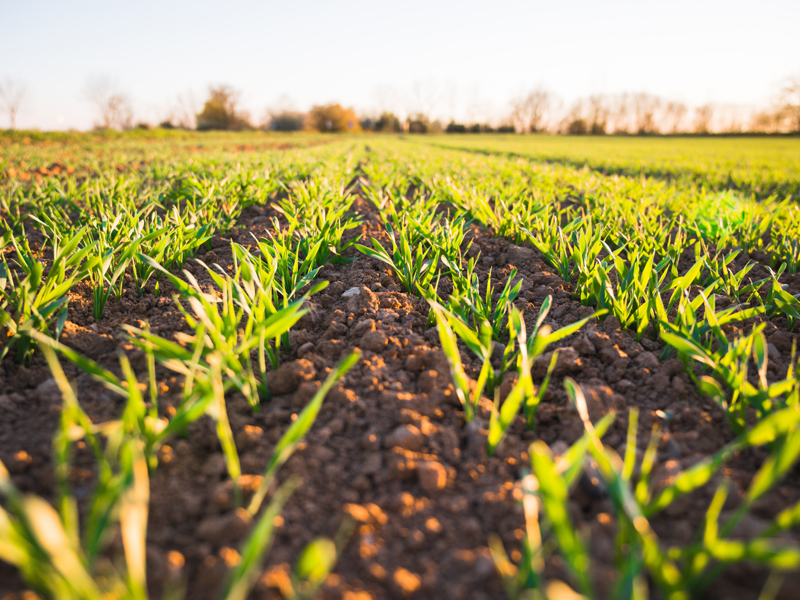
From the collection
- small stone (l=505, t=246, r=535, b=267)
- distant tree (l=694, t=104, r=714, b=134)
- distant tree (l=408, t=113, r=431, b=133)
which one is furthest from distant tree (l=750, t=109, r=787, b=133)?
small stone (l=505, t=246, r=535, b=267)

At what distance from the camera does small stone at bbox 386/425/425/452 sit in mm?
962

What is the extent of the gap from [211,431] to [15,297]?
1.00m

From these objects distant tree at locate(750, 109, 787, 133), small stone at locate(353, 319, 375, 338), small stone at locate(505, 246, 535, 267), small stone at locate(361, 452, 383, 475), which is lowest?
small stone at locate(361, 452, 383, 475)

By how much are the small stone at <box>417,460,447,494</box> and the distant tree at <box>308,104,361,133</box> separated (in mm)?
57007

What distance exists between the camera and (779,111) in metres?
40.5

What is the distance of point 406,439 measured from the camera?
0.96m

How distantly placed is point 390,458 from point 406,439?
0.20 ft

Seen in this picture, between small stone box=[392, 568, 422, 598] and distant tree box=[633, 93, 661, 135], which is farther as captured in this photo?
distant tree box=[633, 93, 661, 135]

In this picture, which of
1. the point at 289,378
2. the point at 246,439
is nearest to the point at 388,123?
the point at 289,378

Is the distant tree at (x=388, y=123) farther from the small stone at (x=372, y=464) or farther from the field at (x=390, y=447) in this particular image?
the small stone at (x=372, y=464)

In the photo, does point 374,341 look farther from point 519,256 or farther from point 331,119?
point 331,119

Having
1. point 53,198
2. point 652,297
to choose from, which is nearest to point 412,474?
point 652,297

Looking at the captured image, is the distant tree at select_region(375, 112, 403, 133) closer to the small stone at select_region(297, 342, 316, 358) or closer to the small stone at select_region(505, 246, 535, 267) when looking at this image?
the small stone at select_region(505, 246, 535, 267)

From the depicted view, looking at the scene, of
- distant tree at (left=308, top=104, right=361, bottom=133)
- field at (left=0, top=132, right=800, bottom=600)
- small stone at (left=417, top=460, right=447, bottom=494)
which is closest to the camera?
field at (left=0, top=132, right=800, bottom=600)
